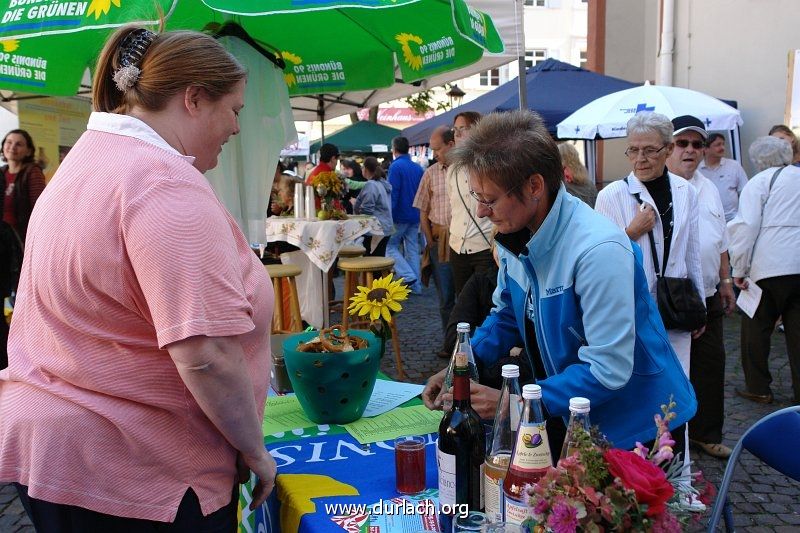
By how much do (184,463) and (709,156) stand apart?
6844 millimetres

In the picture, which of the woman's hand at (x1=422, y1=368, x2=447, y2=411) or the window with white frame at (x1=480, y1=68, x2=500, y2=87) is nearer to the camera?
the woman's hand at (x1=422, y1=368, x2=447, y2=411)

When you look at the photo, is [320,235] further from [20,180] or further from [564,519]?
[564,519]

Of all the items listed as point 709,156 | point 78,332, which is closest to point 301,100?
point 709,156

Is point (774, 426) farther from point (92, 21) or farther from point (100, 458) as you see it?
point (92, 21)

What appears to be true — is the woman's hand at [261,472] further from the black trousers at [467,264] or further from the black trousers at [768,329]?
the black trousers at [768,329]

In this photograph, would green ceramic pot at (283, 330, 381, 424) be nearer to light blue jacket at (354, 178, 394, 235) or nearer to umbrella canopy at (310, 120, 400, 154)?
light blue jacket at (354, 178, 394, 235)

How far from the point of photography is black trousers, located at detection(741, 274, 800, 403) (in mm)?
4707

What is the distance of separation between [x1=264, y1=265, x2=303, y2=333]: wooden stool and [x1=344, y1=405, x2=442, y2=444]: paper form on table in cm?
373

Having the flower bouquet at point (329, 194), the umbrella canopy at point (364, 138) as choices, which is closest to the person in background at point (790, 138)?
the flower bouquet at point (329, 194)

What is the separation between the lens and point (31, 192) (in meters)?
5.52

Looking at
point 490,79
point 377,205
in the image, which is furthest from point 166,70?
point 490,79

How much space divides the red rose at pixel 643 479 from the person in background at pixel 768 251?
4.16m

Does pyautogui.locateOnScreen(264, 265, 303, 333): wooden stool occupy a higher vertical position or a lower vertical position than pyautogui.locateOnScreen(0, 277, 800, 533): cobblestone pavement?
higher

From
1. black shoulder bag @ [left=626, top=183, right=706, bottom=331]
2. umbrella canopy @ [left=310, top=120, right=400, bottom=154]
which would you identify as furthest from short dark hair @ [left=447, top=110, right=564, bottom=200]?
umbrella canopy @ [left=310, top=120, right=400, bottom=154]
